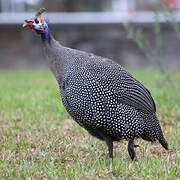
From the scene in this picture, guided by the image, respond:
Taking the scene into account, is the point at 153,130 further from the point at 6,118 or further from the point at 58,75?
the point at 6,118

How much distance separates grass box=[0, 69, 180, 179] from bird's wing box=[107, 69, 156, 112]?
0.45 metres

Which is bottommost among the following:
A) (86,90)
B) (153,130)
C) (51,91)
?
(51,91)

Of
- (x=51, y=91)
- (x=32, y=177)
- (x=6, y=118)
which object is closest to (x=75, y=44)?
(x=51, y=91)

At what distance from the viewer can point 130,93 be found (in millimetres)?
3123

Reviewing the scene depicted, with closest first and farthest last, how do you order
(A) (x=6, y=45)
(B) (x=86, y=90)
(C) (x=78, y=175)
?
(C) (x=78, y=175) → (B) (x=86, y=90) → (A) (x=6, y=45)

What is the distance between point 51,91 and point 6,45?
5577 mm

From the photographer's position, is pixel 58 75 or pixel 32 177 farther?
pixel 58 75

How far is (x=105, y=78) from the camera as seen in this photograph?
3.10m

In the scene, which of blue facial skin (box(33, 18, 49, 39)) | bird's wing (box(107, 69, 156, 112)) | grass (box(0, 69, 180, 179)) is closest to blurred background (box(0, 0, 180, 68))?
grass (box(0, 69, 180, 179))

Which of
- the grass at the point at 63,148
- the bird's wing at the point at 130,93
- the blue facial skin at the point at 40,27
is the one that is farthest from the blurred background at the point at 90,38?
the bird's wing at the point at 130,93

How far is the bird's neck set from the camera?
3.19 metres

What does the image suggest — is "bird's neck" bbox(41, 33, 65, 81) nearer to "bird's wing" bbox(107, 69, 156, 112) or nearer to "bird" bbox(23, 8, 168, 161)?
"bird" bbox(23, 8, 168, 161)

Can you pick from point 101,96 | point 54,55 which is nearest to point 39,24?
point 54,55

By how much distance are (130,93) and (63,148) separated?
0.86 meters
